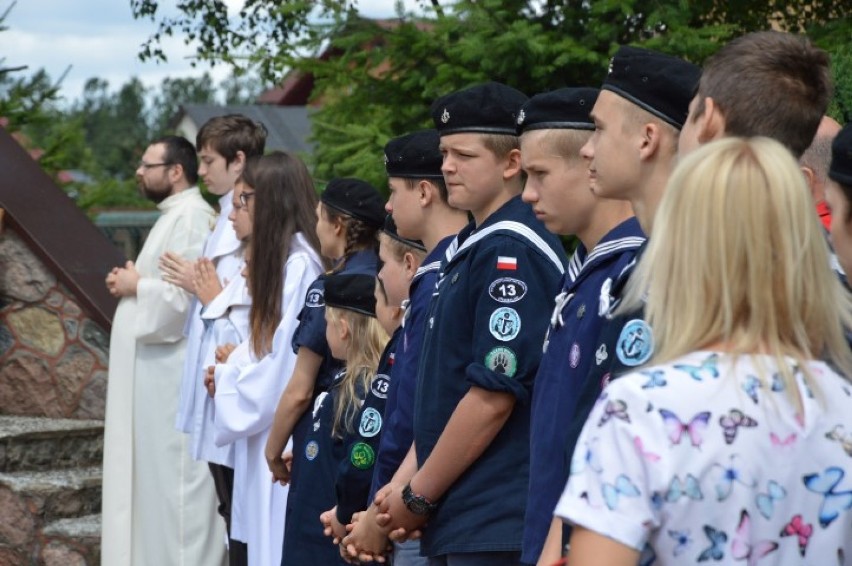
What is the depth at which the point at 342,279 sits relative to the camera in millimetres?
5117

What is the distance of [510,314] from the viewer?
3.76 m

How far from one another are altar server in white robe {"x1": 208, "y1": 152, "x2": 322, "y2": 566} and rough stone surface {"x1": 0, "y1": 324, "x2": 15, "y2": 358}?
9.39ft

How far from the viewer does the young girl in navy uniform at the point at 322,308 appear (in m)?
5.43

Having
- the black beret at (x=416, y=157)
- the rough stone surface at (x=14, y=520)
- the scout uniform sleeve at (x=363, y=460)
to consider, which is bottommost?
the rough stone surface at (x=14, y=520)

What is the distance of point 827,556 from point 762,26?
5.89m

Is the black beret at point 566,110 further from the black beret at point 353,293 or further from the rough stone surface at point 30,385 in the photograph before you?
the rough stone surface at point 30,385

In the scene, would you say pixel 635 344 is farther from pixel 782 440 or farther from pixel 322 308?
pixel 322 308

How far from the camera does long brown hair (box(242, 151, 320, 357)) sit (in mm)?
6078

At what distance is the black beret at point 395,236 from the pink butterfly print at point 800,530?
2578 mm

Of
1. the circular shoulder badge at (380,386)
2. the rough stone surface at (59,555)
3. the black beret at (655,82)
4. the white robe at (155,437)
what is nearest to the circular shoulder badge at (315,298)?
the circular shoulder badge at (380,386)

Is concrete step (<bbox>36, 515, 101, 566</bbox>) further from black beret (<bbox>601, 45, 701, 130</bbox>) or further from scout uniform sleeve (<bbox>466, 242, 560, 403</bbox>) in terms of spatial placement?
black beret (<bbox>601, 45, 701, 130</bbox>)

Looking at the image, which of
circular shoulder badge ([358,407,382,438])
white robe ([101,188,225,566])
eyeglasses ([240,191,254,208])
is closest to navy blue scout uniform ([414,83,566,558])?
circular shoulder badge ([358,407,382,438])

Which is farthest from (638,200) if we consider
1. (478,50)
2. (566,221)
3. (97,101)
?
(97,101)

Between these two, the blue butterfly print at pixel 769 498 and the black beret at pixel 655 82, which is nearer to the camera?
the blue butterfly print at pixel 769 498
